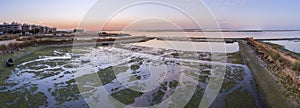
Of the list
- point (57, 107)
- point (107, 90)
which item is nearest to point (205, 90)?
point (107, 90)

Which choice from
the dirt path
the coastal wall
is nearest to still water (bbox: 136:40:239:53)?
the coastal wall

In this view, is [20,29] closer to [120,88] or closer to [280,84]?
[120,88]

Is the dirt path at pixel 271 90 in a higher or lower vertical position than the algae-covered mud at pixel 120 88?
higher

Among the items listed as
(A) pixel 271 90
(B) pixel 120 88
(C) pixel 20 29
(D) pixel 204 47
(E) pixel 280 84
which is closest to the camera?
(A) pixel 271 90

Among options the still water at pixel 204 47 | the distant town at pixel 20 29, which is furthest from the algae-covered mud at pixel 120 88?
the distant town at pixel 20 29

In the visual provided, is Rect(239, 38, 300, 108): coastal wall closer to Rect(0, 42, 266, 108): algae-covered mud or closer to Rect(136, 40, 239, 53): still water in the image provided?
Rect(0, 42, 266, 108): algae-covered mud

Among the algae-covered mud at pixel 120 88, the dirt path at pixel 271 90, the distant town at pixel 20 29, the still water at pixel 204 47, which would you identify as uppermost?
the distant town at pixel 20 29

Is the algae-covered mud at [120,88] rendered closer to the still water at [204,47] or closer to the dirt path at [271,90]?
the dirt path at [271,90]

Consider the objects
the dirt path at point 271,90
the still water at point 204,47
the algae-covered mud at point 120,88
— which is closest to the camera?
the dirt path at point 271,90

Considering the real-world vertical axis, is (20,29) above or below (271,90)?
above

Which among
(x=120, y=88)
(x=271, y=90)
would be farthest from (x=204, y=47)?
(x=120, y=88)

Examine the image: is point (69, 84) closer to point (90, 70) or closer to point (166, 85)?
point (90, 70)
